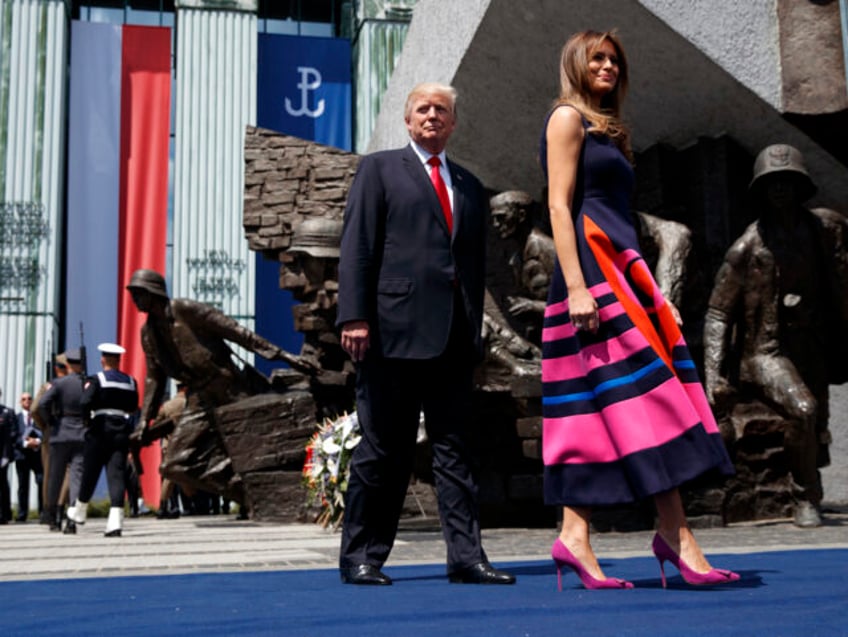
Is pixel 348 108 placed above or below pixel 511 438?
above

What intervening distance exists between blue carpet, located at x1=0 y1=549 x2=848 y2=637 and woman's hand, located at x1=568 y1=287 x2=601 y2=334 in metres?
0.75

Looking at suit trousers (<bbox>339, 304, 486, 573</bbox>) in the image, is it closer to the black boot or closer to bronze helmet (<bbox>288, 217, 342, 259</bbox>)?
bronze helmet (<bbox>288, 217, 342, 259</bbox>)

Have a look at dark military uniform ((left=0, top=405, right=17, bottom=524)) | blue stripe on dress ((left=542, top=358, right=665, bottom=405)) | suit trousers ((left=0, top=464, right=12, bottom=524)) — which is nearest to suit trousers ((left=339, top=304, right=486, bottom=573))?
blue stripe on dress ((left=542, top=358, right=665, bottom=405))

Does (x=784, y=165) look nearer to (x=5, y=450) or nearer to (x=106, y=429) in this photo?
(x=106, y=429)

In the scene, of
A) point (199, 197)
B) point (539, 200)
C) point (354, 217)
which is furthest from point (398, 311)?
point (199, 197)

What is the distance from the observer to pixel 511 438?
821 centimetres

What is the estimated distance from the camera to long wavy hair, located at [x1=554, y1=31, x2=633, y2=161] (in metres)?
3.43

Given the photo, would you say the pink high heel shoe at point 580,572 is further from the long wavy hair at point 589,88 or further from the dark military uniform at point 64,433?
the dark military uniform at point 64,433

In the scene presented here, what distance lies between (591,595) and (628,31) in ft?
17.7

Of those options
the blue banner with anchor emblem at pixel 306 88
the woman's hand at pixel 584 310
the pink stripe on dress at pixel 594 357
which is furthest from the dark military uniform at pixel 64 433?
the blue banner with anchor emblem at pixel 306 88

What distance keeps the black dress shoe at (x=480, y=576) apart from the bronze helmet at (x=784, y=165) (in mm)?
3970

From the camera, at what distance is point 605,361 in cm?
325

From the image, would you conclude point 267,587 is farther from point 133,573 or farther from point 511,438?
point 511,438

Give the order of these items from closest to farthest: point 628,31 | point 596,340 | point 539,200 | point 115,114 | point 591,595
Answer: point 591,595
point 596,340
point 628,31
point 539,200
point 115,114
